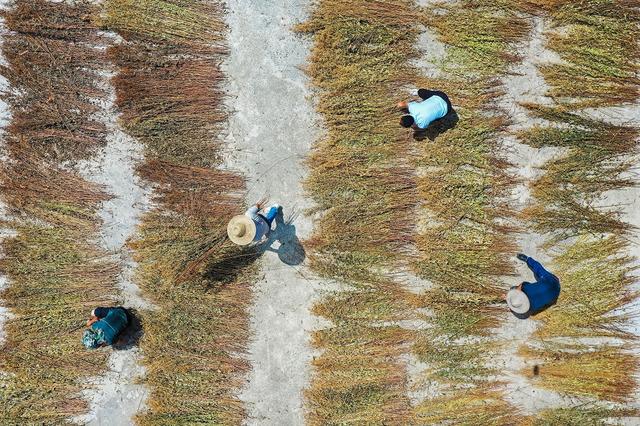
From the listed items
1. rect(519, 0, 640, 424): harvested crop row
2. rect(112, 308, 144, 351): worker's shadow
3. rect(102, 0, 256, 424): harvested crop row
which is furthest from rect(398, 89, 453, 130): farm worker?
rect(112, 308, 144, 351): worker's shadow

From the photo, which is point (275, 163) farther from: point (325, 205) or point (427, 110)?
point (427, 110)

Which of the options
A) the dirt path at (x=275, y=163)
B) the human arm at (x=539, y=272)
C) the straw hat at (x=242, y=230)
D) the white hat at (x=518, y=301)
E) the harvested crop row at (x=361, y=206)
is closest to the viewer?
the straw hat at (x=242, y=230)

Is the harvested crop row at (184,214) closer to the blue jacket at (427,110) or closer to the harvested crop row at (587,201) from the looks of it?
the blue jacket at (427,110)

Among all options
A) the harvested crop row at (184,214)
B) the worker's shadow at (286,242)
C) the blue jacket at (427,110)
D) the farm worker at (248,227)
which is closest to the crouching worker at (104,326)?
the harvested crop row at (184,214)

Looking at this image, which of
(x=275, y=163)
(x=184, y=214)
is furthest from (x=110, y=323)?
(x=275, y=163)

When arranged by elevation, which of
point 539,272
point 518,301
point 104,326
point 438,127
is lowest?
point 104,326
